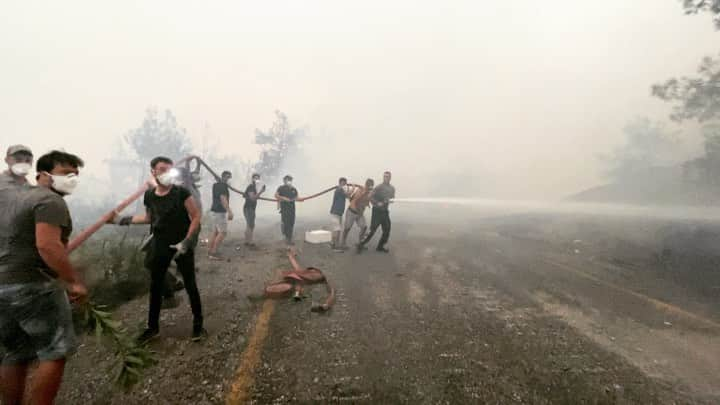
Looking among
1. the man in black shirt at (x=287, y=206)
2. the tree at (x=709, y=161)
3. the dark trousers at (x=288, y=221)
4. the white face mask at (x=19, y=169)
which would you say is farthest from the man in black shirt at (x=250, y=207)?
the tree at (x=709, y=161)

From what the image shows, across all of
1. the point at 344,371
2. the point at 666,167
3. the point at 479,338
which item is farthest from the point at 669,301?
the point at 666,167

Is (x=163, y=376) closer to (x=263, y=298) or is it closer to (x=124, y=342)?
(x=124, y=342)

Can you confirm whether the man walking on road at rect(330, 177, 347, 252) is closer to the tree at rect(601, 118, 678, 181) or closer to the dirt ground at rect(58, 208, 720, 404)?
the dirt ground at rect(58, 208, 720, 404)

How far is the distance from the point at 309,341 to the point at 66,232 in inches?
90.8

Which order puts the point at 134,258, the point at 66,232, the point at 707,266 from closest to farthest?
the point at 66,232 → the point at 134,258 → the point at 707,266

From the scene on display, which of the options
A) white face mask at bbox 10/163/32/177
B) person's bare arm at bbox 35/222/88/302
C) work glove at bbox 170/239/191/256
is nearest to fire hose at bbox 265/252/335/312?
work glove at bbox 170/239/191/256

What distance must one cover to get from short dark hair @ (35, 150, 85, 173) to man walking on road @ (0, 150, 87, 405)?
0.17 m

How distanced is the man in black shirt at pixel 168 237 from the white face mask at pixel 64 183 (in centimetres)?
103

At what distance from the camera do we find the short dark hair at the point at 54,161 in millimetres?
2176

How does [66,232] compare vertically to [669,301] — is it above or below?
above

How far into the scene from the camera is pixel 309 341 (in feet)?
11.1

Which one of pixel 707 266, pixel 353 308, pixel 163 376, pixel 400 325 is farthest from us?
pixel 707 266

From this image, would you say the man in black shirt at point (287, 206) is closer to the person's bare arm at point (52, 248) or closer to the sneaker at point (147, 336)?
the sneaker at point (147, 336)

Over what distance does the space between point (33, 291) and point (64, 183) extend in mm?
745
